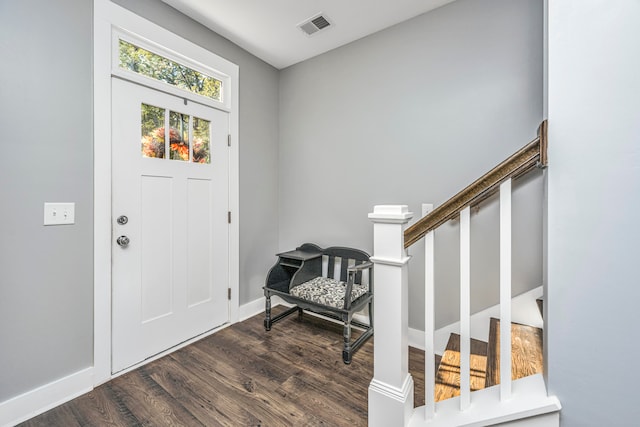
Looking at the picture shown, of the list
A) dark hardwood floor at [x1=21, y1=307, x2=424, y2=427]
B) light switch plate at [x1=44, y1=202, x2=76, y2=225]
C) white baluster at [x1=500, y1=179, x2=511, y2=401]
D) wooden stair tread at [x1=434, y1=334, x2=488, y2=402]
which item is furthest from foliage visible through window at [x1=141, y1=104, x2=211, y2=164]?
wooden stair tread at [x1=434, y1=334, x2=488, y2=402]

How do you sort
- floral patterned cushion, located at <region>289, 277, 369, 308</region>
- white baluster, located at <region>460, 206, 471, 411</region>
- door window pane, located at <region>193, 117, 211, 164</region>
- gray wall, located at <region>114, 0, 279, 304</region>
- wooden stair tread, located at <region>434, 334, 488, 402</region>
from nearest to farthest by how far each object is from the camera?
white baluster, located at <region>460, 206, 471, 411</region>
wooden stair tread, located at <region>434, 334, 488, 402</region>
floral patterned cushion, located at <region>289, 277, 369, 308</region>
door window pane, located at <region>193, 117, 211, 164</region>
gray wall, located at <region>114, 0, 279, 304</region>

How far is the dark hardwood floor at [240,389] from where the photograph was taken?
147cm

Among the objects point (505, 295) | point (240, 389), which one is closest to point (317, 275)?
point (240, 389)

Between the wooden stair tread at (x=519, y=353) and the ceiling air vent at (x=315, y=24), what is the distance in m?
2.56

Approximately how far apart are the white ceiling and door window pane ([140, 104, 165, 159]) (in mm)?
825

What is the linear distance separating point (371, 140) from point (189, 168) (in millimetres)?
1571

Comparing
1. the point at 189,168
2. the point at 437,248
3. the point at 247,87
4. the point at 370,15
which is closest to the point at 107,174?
the point at 189,168

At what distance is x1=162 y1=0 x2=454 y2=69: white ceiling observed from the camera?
2.03 m

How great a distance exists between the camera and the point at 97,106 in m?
1.71

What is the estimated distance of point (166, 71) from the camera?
2.10 metres

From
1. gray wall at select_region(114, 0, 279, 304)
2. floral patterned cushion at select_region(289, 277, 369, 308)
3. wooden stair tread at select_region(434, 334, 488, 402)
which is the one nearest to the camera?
wooden stair tread at select_region(434, 334, 488, 402)

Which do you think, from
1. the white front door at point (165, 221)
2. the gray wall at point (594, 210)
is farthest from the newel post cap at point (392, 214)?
the white front door at point (165, 221)

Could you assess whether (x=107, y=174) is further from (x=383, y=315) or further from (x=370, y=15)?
(x=370, y=15)

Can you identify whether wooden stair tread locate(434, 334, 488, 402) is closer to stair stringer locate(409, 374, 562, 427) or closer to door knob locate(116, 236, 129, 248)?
stair stringer locate(409, 374, 562, 427)
